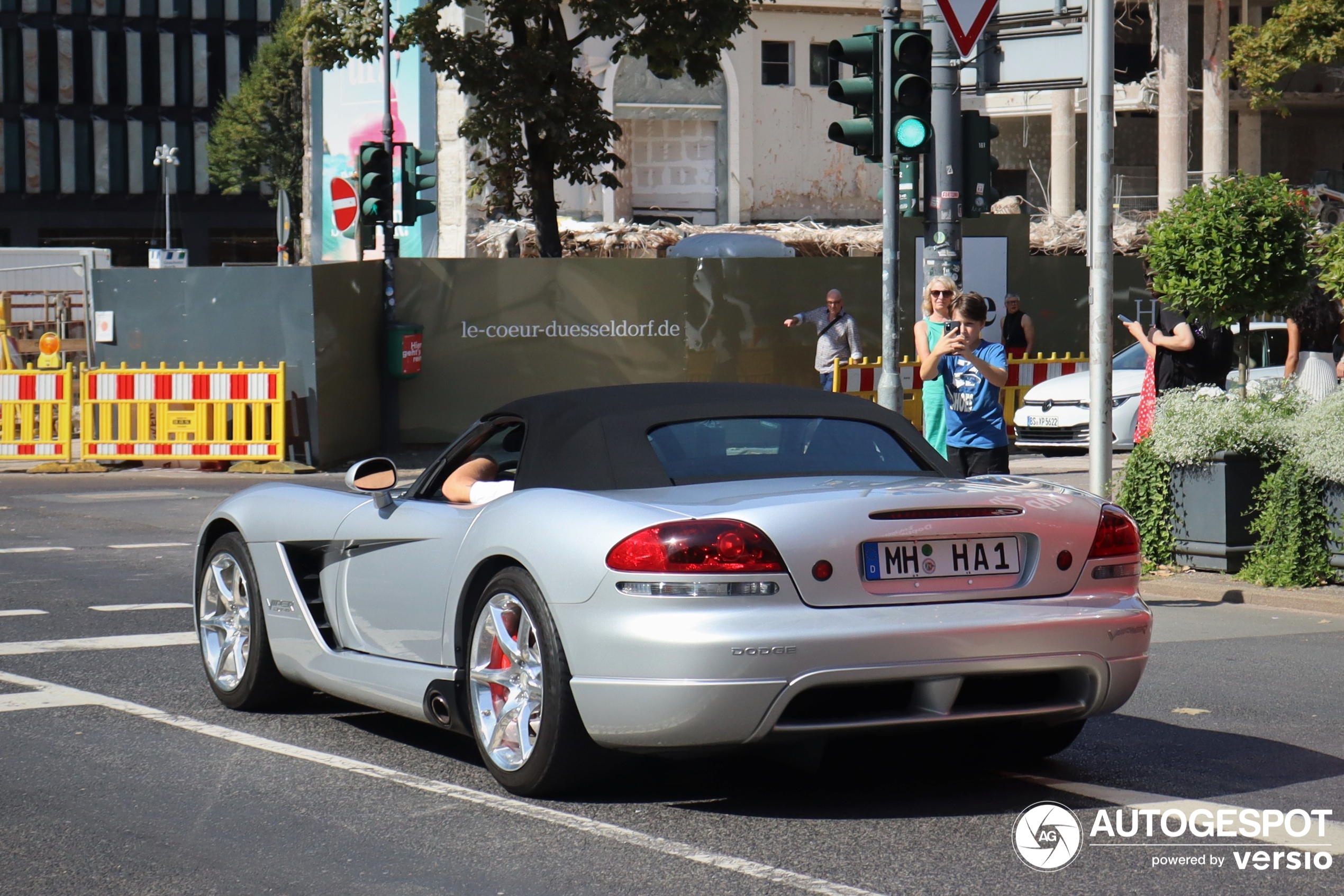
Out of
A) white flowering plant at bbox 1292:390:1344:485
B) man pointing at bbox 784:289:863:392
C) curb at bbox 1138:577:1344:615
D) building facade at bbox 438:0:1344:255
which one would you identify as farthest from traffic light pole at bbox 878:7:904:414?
building facade at bbox 438:0:1344:255

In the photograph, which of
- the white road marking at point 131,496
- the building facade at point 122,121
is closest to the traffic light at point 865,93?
the white road marking at point 131,496

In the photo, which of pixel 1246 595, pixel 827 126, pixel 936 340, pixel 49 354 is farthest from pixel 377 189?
pixel 827 126

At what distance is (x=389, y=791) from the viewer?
5.30m

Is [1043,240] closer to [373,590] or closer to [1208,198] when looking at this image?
[1208,198]

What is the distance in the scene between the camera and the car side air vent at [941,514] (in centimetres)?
486

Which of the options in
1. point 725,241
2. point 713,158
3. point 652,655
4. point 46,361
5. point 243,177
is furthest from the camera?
point 243,177

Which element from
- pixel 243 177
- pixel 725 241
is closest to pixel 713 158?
pixel 725 241

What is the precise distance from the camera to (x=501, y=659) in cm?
523

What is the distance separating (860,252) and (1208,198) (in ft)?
96.1

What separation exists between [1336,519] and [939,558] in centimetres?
586

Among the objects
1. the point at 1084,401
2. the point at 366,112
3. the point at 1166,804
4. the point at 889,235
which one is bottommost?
the point at 1166,804

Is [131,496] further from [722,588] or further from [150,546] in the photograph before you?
[722,588]

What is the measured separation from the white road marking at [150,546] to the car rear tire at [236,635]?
5886mm

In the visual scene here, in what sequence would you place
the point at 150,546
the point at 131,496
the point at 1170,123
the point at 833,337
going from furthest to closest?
the point at 1170,123 < the point at 833,337 < the point at 131,496 < the point at 150,546
